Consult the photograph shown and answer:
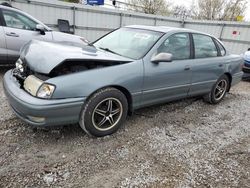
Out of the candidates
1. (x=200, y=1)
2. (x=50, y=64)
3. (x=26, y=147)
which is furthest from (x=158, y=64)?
(x=200, y=1)

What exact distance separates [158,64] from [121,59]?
607mm

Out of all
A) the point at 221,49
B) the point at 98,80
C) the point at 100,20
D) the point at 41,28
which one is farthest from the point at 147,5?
the point at 98,80

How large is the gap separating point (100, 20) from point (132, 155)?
29.8 ft

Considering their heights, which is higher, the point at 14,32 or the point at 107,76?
the point at 14,32

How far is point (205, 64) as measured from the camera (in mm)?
4250

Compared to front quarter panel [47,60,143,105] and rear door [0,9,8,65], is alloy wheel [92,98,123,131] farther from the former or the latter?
rear door [0,9,8,65]

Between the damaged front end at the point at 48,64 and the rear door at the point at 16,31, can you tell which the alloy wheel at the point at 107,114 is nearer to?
the damaged front end at the point at 48,64

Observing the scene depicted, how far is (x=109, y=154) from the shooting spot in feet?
9.14

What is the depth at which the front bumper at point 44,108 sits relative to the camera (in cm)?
251

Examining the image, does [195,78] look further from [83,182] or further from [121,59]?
[83,182]

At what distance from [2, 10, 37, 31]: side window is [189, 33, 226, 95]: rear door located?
4.08 metres

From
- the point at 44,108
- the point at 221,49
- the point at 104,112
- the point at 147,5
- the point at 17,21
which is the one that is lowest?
the point at 104,112

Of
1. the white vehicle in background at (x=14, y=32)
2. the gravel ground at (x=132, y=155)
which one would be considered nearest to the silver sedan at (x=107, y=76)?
the gravel ground at (x=132, y=155)

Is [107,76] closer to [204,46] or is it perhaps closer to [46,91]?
[46,91]
